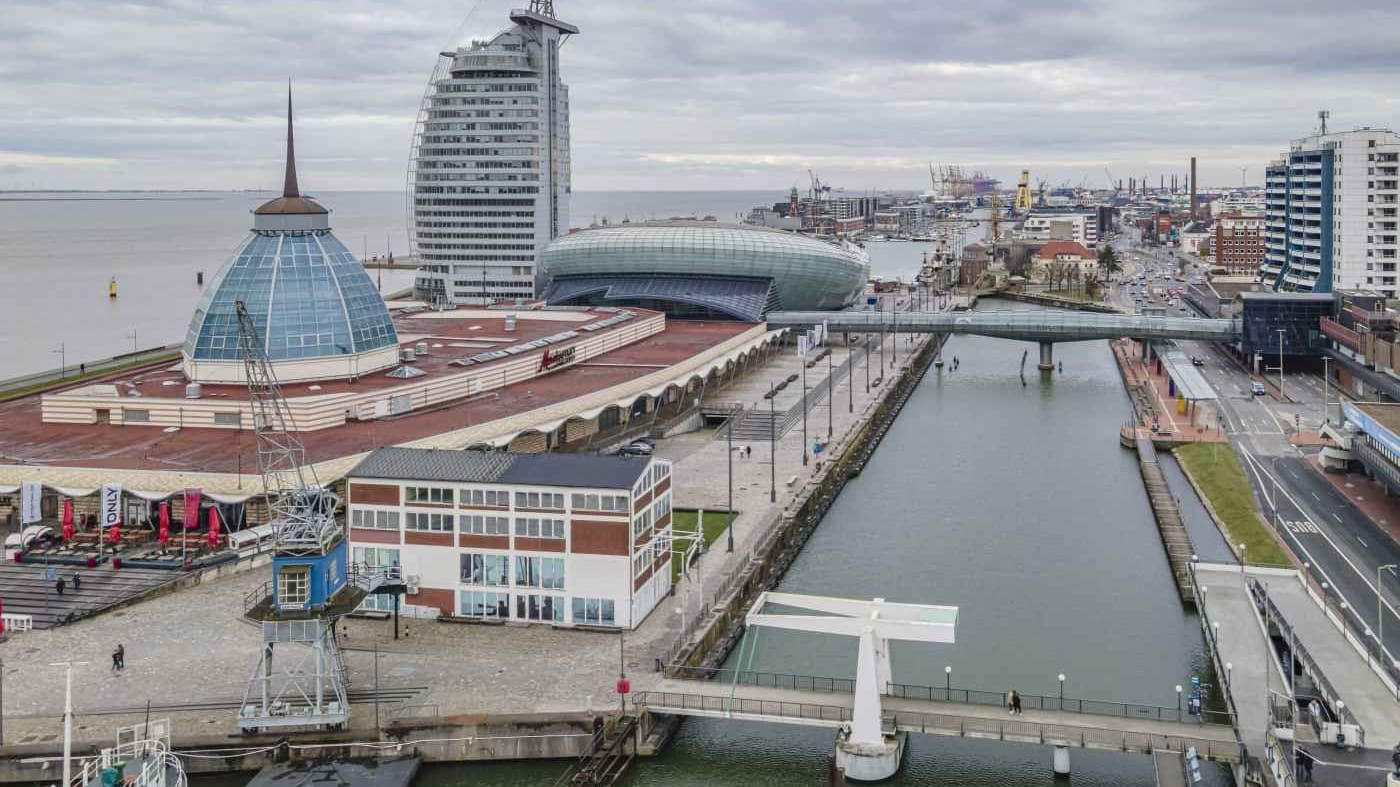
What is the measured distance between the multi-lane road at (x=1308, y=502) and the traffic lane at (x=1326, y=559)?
33 mm

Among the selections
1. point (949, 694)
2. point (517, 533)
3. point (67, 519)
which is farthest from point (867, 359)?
point (949, 694)

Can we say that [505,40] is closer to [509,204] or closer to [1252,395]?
[509,204]

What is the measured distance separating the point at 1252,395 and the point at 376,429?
192 feet

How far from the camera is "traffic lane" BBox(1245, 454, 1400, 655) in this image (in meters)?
45.3

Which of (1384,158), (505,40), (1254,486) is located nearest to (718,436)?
(1254,486)

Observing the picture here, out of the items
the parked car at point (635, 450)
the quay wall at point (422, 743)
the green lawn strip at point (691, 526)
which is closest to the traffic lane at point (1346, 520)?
the green lawn strip at point (691, 526)

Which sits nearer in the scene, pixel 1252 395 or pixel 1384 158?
pixel 1252 395

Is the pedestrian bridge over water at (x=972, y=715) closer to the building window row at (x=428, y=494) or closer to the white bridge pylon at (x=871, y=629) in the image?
the white bridge pylon at (x=871, y=629)

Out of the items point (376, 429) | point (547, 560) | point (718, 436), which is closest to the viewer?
point (547, 560)

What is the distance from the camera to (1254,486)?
6581 cm

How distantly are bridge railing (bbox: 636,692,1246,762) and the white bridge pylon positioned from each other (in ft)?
2.49

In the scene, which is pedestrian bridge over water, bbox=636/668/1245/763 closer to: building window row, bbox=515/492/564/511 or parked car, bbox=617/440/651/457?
building window row, bbox=515/492/564/511

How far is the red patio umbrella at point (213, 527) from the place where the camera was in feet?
171

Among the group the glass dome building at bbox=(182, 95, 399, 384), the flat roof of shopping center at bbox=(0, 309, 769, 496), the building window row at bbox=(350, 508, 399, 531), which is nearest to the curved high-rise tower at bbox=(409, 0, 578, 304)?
the flat roof of shopping center at bbox=(0, 309, 769, 496)
